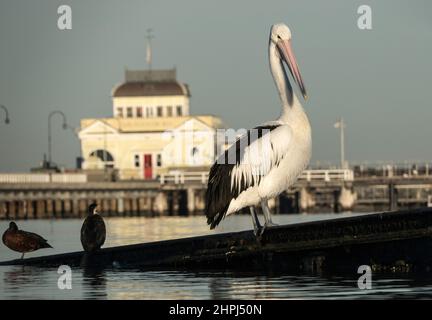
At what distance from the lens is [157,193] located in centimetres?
9150

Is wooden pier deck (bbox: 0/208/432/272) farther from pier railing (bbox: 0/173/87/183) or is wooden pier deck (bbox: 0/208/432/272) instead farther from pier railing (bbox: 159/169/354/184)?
pier railing (bbox: 0/173/87/183)

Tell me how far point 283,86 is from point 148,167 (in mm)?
93433

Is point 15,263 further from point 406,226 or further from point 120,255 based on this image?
point 406,226

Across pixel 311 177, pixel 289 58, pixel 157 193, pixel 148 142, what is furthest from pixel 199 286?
pixel 148 142

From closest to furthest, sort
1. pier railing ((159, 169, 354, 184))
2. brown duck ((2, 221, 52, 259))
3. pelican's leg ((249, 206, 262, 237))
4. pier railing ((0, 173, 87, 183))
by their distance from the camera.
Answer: pelican's leg ((249, 206, 262, 237)) → brown duck ((2, 221, 52, 259)) → pier railing ((159, 169, 354, 184)) → pier railing ((0, 173, 87, 183))

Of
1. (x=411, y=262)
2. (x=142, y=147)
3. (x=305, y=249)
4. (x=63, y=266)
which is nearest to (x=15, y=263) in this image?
(x=63, y=266)

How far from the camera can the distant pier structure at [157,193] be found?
289 feet

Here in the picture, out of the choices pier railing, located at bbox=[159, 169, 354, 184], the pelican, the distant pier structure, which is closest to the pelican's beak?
the pelican

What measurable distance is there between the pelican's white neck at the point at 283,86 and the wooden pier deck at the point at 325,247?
6.95 ft

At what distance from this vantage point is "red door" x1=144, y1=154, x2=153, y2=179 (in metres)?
114

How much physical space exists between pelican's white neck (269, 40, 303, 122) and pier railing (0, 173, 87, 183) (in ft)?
Result: 238

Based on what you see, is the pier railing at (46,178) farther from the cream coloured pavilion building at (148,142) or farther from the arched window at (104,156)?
the arched window at (104,156)

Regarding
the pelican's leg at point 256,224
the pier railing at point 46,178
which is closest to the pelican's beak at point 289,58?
the pelican's leg at point 256,224
